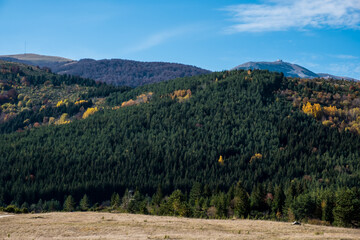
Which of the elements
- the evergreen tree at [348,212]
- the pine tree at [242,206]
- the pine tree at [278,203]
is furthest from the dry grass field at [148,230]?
the pine tree at [278,203]

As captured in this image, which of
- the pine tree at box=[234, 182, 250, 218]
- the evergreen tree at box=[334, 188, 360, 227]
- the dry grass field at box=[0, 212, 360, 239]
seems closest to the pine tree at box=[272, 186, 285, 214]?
the pine tree at box=[234, 182, 250, 218]

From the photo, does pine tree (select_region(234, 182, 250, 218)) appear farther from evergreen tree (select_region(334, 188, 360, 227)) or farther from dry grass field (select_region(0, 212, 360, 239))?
dry grass field (select_region(0, 212, 360, 239))

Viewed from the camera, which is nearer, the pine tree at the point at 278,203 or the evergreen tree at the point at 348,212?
the evergreen tree at the point at 348,212

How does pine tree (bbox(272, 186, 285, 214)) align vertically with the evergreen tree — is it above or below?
below

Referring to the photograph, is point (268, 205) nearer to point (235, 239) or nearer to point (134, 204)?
point (134, 204)

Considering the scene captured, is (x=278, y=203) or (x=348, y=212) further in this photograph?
(x=278, y=203)

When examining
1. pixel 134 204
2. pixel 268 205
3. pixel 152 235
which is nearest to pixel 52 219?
pixel 152 235

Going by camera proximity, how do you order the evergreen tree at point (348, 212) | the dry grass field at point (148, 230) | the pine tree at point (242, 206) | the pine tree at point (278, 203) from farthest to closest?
the pine tree at point (278, 203)
the pine tree at point (242, 206)
the evergreen tree at point (348, 212)
the dry grass field at point (148, 230)

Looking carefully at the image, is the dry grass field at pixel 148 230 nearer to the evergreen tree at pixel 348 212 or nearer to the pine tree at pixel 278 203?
the evergreen tree at pixel 348 212

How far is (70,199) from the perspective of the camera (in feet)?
539

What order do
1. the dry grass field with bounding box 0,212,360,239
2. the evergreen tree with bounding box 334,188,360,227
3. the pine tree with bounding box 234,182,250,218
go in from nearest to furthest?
the dry grass field with bounding box 0,212,360,239
the evergreen tree with bounding box 334,188,360,227
the pine tree with bounding box 234,182,250,218

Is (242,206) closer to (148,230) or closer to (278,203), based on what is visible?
(278,203)

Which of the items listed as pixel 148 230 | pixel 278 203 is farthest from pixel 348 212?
pixel 148 230

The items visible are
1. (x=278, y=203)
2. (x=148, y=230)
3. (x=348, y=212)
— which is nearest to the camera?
(x=148, y=230)
